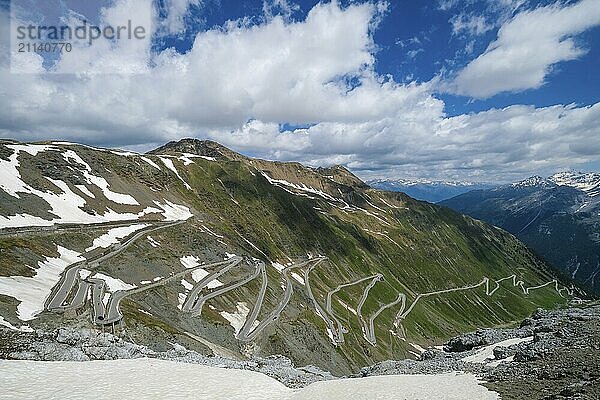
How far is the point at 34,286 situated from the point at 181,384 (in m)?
44.0

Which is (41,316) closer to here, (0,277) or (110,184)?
(0,277)

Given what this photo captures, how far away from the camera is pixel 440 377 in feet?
117

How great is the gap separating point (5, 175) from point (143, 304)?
83990 millimetres

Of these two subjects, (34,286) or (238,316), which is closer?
(34,286)

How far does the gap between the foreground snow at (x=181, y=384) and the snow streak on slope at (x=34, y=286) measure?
17.7 metres

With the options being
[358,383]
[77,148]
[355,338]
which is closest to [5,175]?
[77,148]

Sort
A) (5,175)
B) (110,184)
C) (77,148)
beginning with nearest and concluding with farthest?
(5,175) < (110,184) < (77,148)

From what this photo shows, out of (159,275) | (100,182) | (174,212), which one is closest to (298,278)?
(174,212)

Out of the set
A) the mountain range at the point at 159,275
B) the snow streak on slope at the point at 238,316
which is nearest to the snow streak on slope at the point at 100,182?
the mountain range at the point at 159,275

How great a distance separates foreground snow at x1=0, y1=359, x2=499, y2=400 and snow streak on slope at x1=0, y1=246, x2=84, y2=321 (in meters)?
17.7

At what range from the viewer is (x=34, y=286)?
62.0 m

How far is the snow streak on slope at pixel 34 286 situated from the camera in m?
49.2

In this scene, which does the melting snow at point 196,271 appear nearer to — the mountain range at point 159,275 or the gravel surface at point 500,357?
the mountain range at point 159,275

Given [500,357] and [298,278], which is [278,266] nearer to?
[298,278]
